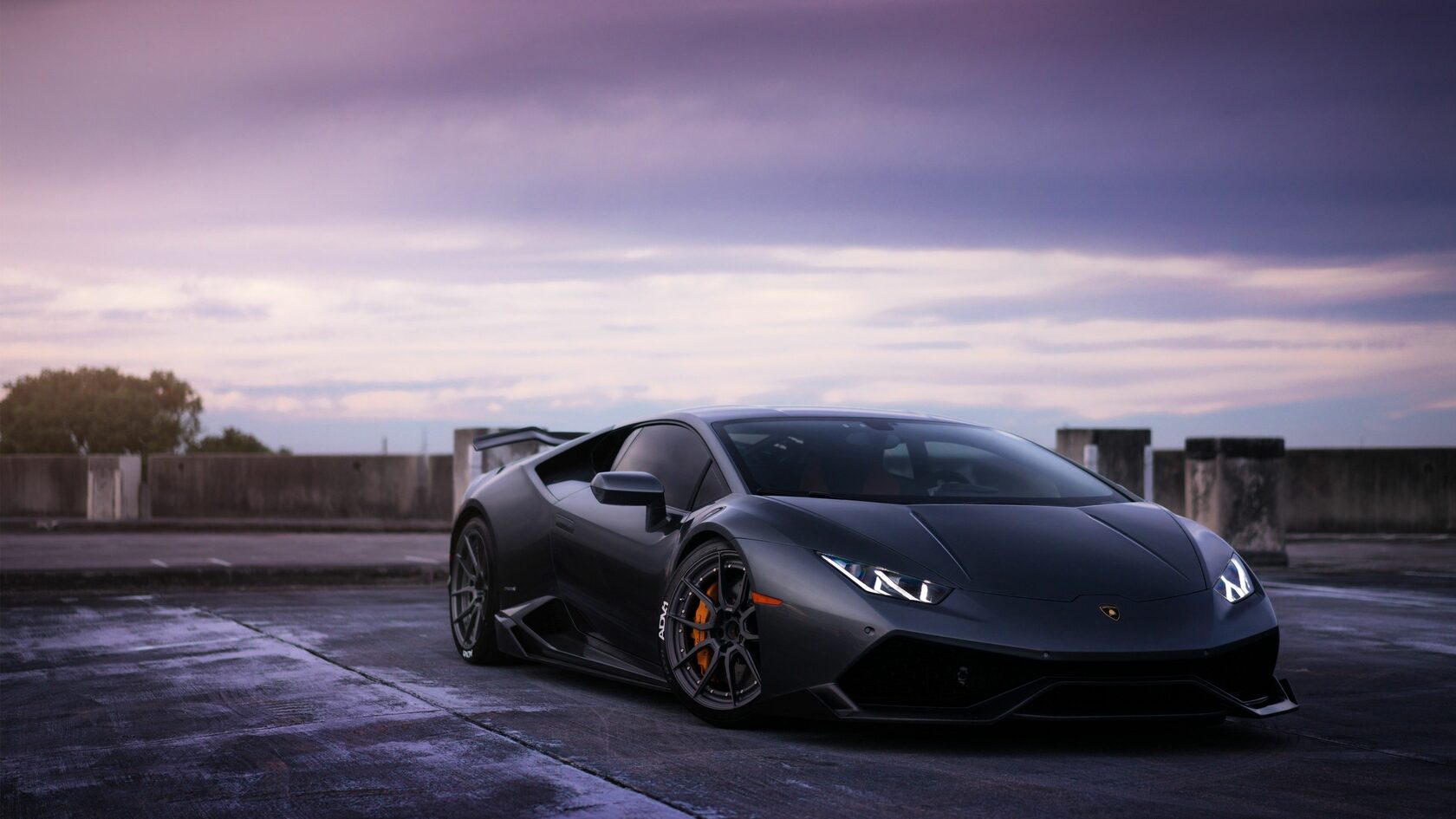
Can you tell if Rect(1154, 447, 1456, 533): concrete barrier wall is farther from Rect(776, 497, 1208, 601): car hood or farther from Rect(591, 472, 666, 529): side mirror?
Rect(591, 472, 666, 529): side mirror

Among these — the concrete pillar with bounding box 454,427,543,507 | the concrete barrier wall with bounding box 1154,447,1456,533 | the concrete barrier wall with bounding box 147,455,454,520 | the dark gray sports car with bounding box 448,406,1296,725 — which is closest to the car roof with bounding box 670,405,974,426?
the dark gray sports car with bounding box 448,406,1296,725

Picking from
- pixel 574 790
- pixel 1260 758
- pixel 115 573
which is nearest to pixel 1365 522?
pixel 115 573

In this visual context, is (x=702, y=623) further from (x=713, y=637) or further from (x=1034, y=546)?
(x=1034, y=546)

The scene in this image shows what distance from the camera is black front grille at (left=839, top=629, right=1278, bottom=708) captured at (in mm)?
4867

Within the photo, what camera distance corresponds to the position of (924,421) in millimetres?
6855

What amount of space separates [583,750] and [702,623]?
0.82 metres

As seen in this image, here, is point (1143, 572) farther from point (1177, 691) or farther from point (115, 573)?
point (115, 573)

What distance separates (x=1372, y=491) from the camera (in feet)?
69.5

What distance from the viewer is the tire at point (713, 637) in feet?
17.7

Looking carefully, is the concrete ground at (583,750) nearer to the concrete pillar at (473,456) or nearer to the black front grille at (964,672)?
the black front grille at (964,672)

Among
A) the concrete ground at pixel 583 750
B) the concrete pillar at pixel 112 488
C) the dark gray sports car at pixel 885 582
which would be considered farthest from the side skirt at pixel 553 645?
the concrete pillar at pixel 112 488

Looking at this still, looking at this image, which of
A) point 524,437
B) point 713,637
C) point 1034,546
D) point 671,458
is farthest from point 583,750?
point 524,437

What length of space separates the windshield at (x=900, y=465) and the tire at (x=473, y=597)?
184cm

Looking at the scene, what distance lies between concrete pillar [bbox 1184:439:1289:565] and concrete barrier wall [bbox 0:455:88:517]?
21.6 metres
